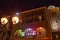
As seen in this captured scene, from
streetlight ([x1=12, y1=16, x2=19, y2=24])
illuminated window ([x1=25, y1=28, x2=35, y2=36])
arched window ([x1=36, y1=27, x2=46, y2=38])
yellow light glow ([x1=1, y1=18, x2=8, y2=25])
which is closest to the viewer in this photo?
arched window ([x1=36, y1=27, x2=46, y2=38])

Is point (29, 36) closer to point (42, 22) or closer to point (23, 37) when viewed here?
point (23, 37)

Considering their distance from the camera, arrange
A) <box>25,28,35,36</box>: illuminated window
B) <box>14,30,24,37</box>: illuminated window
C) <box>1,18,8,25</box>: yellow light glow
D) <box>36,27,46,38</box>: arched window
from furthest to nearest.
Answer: <box>1,18,8,25</box>: yellow light glow
<box>14,30,24,37</box>: illuminated window
<box>25,28,35,36</box>: illuminated window
<box>36,27,46,38</box>: arched window

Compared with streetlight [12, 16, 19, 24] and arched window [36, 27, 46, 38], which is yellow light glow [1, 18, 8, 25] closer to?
streetlight [12, 16, 19, 24]

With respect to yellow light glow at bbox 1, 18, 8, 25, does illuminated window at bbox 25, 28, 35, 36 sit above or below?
below

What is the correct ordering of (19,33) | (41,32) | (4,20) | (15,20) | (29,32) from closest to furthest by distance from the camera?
(41,32) → (29,32) → (19,33) → (15,20) → (4,20)

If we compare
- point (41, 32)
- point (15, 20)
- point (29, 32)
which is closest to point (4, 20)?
point (15, 20)

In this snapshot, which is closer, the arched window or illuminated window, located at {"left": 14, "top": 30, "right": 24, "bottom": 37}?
the arched window

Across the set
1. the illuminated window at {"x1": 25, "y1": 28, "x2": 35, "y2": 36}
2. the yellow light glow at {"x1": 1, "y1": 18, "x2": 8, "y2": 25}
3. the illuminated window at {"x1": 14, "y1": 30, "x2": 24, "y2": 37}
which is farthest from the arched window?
the yellow light glow at {"x1": 1, "y1": 18, "x2": 8, "y2": 25}

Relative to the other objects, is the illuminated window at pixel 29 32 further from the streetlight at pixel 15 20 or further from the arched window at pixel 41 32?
the streetlight at pixel 15 20

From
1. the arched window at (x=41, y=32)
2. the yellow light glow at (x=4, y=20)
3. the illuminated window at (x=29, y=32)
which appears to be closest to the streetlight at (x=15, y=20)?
the yellow light glow at (x=4, y=20)

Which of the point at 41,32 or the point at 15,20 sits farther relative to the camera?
the point at 15,20

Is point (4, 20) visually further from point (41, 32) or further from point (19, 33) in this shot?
point (41, 32)

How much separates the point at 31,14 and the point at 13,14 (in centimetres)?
111

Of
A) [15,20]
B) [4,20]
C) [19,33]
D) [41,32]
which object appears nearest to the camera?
[41,32]
